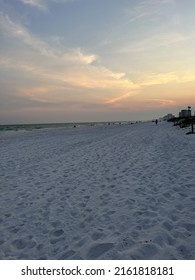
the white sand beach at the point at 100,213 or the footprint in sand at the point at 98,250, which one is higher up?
the white sand beach at the point at 100,213

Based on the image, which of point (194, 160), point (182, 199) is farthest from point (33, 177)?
point (194, 160)

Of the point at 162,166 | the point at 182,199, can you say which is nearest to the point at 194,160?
the point at 162,166

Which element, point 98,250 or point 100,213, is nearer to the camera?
point 98,250

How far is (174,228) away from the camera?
6363mm

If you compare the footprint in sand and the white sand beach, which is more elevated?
the white sand beach

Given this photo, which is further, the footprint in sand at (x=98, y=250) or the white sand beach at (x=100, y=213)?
the white sand beach at (x=100, y=213)

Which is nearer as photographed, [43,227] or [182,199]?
[43,227]

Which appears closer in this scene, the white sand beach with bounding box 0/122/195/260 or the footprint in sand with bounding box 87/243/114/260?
the footprint in sand with bounding box 87/243/114/260

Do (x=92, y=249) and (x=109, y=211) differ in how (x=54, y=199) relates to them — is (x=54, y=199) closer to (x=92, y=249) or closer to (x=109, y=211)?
(x=109, y=211)

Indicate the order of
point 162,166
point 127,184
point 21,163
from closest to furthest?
point 127,184 → point 162,166 → point 21,163

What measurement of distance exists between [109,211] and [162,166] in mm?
6130

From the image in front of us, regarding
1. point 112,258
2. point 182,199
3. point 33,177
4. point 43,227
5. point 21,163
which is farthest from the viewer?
point 21,163
